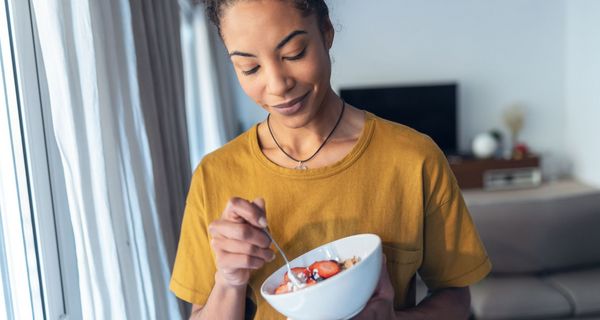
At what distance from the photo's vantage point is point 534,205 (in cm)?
269

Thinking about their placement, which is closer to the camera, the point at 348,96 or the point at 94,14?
the point at 94,14

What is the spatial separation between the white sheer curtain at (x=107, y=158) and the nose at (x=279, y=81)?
Answer: 0.58 m

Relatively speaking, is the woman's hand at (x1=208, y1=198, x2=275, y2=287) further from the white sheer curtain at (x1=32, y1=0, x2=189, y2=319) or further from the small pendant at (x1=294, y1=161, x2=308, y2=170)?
the white sheer curtain at (x1=32, y1=0, x2=189, y2=319)

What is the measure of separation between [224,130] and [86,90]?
2.97 meters

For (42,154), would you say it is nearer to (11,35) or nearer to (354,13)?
(11,35)

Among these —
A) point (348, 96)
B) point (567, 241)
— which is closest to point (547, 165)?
point (348, 96)

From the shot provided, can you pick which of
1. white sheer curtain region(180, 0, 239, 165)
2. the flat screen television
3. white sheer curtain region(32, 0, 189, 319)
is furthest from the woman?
the flat screen television

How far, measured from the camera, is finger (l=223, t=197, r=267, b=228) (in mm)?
765

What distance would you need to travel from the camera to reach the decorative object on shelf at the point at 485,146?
5.44 meters

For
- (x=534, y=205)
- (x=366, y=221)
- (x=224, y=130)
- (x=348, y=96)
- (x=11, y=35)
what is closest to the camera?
(x=366, y=221)

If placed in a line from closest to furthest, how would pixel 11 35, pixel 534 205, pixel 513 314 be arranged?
pixel 11 35, pixel 513 314, pixel 534 205

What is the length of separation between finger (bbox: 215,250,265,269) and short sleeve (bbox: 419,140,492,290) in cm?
33

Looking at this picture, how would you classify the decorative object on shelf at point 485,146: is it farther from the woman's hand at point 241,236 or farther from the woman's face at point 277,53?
the woman's hand at point 241,236

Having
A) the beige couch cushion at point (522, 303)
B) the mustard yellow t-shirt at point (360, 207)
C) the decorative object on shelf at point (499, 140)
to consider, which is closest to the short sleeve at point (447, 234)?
the mustard yellow t-shirt at point (360, 207)
